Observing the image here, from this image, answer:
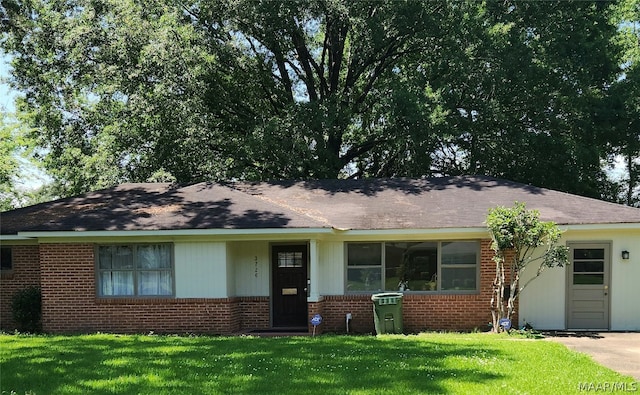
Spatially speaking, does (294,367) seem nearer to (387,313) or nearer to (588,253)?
(387,313)

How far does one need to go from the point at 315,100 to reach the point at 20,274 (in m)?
13.3

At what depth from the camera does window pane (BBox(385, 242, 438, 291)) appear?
1271 centimetres

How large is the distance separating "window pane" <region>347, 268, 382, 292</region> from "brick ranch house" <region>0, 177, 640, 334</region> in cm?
3

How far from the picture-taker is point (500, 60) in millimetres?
20250

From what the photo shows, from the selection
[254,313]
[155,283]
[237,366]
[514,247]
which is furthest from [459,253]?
[155,283]

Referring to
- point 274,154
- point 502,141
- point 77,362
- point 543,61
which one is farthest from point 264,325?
point 543,61

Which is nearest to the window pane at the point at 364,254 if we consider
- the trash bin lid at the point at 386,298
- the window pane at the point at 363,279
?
the window pane at the point at 363,279

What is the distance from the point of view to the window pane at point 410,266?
41.7 ft

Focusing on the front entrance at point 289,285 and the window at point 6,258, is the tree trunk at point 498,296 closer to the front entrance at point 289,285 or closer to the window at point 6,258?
the front entrance at point 289,285

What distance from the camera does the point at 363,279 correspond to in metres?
12.8

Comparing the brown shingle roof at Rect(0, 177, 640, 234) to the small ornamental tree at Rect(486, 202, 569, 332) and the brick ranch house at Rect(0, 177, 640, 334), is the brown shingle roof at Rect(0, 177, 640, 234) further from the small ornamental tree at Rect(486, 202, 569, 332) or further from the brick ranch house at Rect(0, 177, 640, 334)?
the small ornamental tree at Rect(486, 202, 569, 332)

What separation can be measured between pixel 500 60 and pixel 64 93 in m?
19.3

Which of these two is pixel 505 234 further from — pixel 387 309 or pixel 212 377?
pixel 212 377

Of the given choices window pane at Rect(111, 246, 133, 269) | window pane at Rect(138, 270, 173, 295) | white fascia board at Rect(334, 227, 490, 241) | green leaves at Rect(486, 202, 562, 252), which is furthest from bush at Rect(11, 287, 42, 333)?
green leaves at Rect(486, 202, 562, 252)
